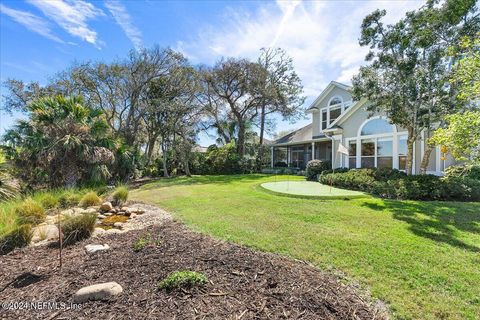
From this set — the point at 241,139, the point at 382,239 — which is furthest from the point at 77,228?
the point at 241,139

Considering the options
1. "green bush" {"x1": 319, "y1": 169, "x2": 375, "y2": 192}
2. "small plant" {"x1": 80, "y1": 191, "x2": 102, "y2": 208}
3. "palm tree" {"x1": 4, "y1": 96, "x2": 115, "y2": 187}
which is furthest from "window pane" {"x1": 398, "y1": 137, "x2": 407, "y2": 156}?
"palm tree" {"x1": 4, "y1": 96, "x2": 115, "y2": 187}

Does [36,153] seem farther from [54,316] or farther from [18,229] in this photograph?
[54,316]

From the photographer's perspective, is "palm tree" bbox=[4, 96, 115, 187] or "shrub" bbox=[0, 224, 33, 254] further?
"palm tree" bbox=[4, 96, 115, 187]

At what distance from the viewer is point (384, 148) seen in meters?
14.4

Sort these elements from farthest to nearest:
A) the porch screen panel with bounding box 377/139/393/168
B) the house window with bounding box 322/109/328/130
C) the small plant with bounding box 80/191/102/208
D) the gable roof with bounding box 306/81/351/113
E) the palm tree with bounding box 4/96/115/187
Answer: the house window with bounding box 322/109/328/130 → the gable roof with bounding box 306/81/351/113 → the porch screen panel with bounding box 377/139/393/168 → the palm tree with bounding box 4/96/115/187 → the small plant with bounding box 80/191/102/208

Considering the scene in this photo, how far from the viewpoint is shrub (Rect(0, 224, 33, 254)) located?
4.70m

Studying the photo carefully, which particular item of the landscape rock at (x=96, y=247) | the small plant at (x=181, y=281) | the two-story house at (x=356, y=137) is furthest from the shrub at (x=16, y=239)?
the two-story house at (x=356, y=137)

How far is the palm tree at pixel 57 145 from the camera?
1131 cm

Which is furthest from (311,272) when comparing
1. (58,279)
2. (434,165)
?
(434,165)

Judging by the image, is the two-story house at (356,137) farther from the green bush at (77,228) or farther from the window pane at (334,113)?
the green bush at (77,228)

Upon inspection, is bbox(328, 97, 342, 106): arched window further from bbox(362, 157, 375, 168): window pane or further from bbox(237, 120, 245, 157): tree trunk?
bbox(237, 120, 245, 157): tree trunk

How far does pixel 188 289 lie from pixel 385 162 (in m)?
14.9

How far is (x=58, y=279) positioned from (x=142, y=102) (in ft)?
68.7

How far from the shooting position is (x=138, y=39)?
19766 mm
